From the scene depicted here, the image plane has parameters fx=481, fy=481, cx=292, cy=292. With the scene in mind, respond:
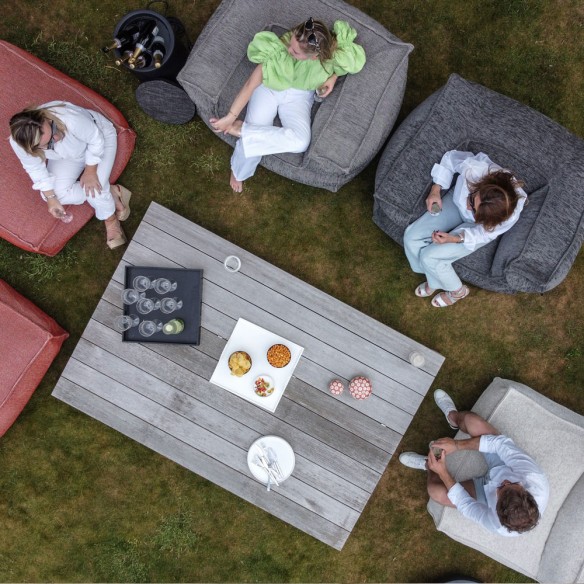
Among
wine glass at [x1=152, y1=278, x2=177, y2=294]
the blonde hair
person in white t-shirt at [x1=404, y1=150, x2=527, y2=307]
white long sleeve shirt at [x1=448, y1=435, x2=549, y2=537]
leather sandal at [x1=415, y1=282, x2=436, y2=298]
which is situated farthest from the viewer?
leather sandal at [x1=415, y1=282, x2=436, y2=298]

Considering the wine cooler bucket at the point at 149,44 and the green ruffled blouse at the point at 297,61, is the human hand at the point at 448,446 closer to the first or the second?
the green ruffled blouse at the point at 297,61

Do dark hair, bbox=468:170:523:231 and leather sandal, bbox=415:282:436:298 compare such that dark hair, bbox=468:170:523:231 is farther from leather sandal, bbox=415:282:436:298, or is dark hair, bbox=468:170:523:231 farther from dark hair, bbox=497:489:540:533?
dark hair, bbox=497:489:540:533

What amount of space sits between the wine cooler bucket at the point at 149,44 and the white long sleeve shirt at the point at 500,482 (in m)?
3.64

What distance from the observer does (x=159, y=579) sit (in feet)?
13.8

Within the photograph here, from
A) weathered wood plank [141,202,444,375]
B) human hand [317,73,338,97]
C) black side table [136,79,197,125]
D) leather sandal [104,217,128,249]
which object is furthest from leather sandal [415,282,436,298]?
leather sandal [104,217,128,249]

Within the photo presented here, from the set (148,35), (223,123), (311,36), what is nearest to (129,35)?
(148,35)

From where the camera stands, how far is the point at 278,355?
3.43 meters

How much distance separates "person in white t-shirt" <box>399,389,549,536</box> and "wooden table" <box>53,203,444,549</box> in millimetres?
474

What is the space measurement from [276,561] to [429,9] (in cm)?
503

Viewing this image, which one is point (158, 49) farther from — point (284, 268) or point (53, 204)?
point (284, 268)

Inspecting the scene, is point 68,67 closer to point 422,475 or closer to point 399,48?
point 399,48

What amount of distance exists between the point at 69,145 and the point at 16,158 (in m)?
0.65

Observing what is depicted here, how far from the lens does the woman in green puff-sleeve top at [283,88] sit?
3320mm

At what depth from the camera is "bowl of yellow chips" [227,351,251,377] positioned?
3385 millimetres
